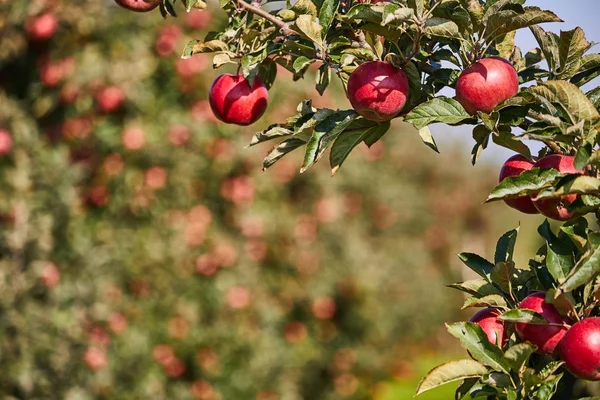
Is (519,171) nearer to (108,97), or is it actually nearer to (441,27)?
(441,27)

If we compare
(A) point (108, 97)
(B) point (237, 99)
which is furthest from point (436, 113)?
(A) point (108, 97)

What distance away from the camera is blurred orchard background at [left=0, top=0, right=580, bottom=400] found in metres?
3.67

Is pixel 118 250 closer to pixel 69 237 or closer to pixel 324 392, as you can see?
pixel 69 237

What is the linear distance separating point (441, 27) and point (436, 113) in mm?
112

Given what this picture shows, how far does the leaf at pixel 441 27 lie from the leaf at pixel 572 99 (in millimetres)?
146

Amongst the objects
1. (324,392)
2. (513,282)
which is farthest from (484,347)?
(324,392)

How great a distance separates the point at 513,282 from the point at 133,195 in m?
3.31

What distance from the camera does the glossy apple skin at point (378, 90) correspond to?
1.02 m

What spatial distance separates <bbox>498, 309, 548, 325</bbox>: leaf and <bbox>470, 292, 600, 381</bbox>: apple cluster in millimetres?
14

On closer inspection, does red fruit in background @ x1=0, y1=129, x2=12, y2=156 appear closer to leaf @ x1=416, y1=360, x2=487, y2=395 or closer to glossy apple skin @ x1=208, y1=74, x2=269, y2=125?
glossy apple skin @ x1=208, y1=74, x2=269, y2=125

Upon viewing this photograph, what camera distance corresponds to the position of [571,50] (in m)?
1.03

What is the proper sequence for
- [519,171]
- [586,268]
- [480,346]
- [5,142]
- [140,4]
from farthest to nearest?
[5,142] → [140,4] → [519,171] → [480,346] → [586,268]

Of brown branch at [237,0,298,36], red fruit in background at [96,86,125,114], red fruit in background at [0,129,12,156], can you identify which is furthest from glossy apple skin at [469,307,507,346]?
red fruit in background at [96,86,125,114]

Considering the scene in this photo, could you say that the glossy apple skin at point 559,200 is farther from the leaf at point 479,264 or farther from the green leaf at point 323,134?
the green leaf at point 323,134
